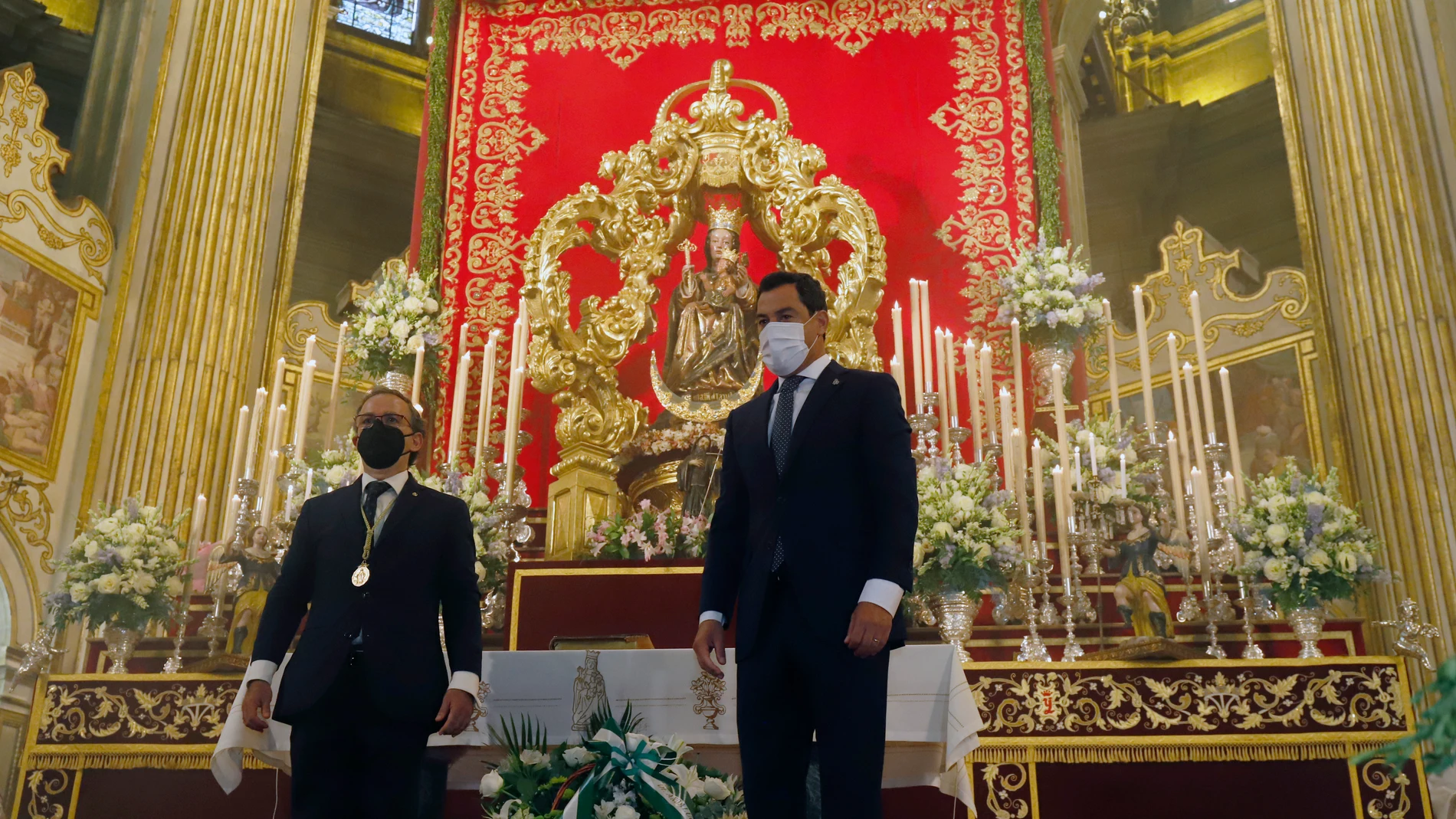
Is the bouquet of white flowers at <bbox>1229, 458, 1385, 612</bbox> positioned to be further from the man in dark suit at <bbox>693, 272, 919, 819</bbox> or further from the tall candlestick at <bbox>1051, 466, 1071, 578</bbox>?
the man in dark suit at <bbox>693, 272, 919, 819</bbox>

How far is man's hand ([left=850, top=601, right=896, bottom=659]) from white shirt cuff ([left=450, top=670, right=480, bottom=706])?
3.01 feet

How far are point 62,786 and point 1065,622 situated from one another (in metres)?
3.44

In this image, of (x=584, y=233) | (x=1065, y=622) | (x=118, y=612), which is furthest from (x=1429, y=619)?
(x=118, y=612)

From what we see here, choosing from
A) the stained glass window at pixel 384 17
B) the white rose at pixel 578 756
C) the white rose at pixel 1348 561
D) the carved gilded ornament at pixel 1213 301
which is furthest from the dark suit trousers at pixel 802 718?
the stained glass window at pixel 384 17

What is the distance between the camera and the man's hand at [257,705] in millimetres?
2656

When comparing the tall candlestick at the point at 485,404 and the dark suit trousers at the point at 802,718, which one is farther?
the tall candlestick at the point at 485,404

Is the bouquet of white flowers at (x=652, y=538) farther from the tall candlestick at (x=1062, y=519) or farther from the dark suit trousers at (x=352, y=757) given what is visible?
the dark suit trousers at (x=352, y=757)

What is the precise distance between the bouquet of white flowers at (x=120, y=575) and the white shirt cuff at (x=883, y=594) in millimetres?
3118

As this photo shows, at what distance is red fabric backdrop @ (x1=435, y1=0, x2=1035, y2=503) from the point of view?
22.3 ft

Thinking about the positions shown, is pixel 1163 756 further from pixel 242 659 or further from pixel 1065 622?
pixel 242 659

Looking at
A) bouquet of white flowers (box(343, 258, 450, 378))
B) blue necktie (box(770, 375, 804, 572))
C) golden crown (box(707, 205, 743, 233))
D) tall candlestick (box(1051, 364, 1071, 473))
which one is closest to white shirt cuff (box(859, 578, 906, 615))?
blue necktie (box(770, 375, 804, 572))

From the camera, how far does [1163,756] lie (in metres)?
3.79

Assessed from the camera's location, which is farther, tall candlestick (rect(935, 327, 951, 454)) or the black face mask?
tall candlestick (rect(935, 327, 951, 454))

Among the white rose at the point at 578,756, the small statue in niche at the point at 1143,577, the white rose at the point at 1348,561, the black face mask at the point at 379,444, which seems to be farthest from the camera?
the small statue in niche at the point at 1143,577
